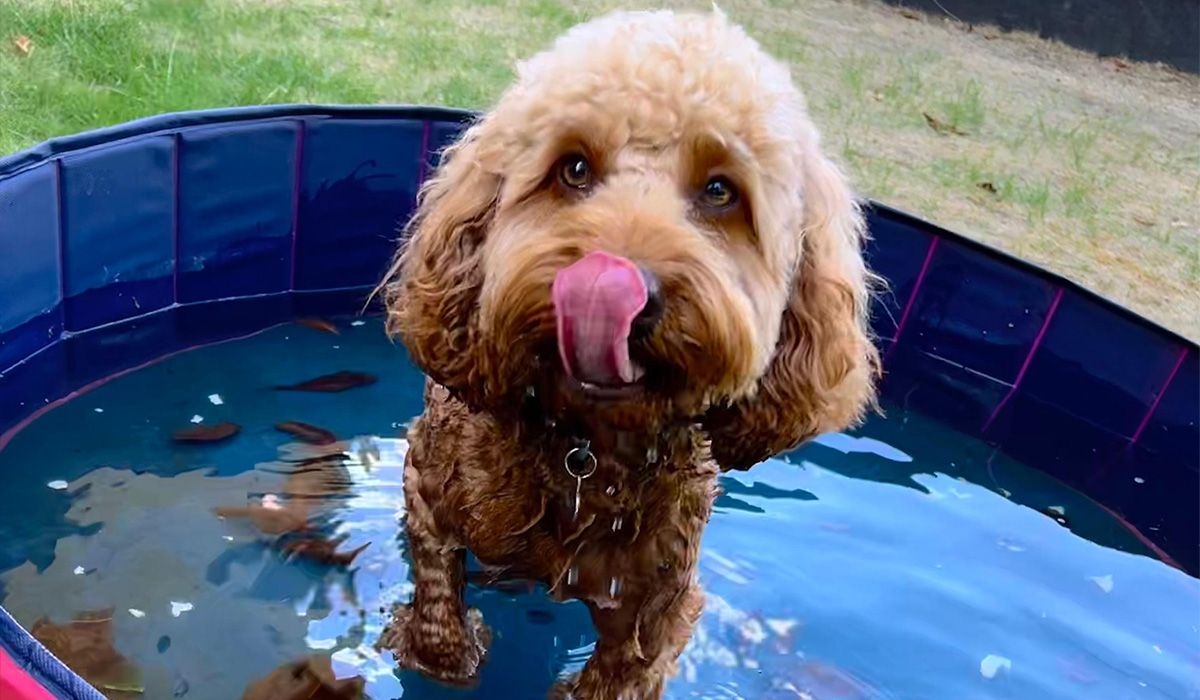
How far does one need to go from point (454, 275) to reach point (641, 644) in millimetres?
849

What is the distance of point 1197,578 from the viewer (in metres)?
3.63

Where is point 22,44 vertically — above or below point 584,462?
below

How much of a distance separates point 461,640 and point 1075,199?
4204 mm

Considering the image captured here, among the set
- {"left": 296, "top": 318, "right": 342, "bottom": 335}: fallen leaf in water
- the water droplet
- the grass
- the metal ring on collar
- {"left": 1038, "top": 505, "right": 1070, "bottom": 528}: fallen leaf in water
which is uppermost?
the metal ring on collar

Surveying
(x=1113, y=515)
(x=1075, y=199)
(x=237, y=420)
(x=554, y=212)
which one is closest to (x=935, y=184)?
(x=1075, y=199)

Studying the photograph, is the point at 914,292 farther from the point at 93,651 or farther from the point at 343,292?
the point at 93,651

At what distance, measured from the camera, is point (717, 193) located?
2002 mm

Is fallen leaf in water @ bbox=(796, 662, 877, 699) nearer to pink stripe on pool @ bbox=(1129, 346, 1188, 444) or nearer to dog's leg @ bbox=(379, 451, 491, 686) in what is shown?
dog's leg @ bbox=(379, 451, 491, 686)

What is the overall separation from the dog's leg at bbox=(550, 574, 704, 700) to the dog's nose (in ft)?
2.65

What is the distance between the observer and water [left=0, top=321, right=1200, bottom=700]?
2.87m

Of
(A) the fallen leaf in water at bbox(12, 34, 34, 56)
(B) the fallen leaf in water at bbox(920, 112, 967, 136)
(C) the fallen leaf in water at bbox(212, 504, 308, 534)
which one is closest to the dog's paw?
(C) the fallen leaf in water at bbox(212, 504, 308, 534)

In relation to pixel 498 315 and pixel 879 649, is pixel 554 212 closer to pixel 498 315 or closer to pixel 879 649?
pixel 498 315

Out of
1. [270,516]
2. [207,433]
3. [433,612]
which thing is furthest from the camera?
[207,433]

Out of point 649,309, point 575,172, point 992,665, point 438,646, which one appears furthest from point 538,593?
point 649,309
